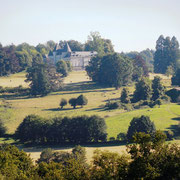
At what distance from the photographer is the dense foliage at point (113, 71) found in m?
93.8

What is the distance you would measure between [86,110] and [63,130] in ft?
64.2

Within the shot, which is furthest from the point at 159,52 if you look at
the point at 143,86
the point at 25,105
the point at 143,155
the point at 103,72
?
the point at 143,155

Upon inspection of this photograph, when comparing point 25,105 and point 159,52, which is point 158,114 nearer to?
point 25,105

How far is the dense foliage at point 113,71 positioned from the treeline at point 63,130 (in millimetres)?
48078

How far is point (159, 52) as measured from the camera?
5002 inches

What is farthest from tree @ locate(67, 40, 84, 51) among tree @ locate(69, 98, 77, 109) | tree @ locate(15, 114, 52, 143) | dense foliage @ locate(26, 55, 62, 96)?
tree @ locate(15, 114, 52, 143)

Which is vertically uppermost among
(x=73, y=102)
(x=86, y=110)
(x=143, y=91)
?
(x=143, y=91)

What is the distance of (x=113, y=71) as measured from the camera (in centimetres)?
9494

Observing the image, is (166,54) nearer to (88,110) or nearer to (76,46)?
(76,46)

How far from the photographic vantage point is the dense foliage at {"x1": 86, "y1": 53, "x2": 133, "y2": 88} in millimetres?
93750

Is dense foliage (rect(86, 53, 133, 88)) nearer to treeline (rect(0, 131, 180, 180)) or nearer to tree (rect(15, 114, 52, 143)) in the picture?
tree (rect(15, 114, 52, 143))

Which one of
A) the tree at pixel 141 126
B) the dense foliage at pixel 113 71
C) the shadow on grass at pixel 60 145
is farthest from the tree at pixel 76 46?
the shadow on grass at pixel 60 145

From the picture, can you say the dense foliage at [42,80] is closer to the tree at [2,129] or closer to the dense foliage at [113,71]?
the dense foliage at [113,71]

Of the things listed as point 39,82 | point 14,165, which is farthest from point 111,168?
point 39,82
